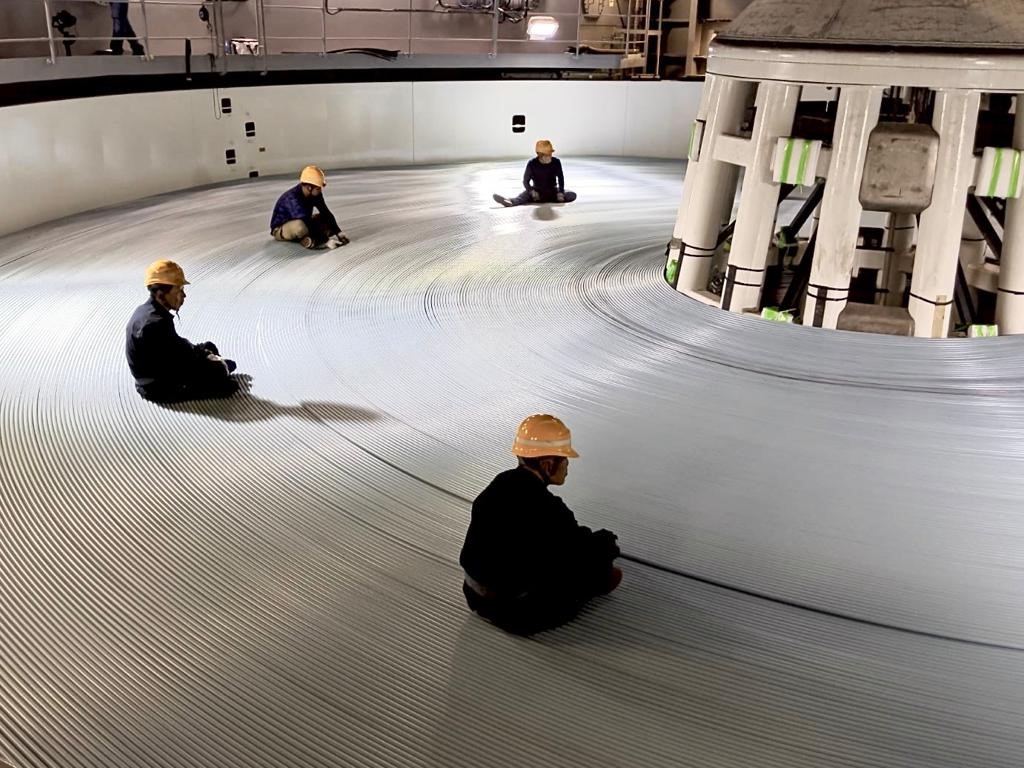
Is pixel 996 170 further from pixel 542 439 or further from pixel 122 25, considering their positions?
pixel 122 25

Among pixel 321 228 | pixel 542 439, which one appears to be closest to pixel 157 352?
pixel 542 439

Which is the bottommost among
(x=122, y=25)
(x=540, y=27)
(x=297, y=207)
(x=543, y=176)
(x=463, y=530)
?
(x=463, y=530)

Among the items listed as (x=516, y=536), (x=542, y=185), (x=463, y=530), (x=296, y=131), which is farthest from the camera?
(x=296, y=131)

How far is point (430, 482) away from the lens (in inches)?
170

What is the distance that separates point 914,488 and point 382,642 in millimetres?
2537

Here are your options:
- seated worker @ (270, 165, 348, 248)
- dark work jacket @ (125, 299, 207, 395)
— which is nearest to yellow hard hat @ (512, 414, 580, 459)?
dark work jacket @ (125, 299, 207, 395)

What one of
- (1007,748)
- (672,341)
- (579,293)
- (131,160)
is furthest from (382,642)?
(131,160)

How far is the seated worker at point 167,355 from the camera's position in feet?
15.9

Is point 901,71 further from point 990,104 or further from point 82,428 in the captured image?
point 82,428

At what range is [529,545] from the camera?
307 cm

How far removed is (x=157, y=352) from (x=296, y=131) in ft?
26.4

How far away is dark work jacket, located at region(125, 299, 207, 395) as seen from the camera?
4910 mm

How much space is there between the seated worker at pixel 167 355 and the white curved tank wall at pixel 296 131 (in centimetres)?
474

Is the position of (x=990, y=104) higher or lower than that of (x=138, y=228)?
higher
